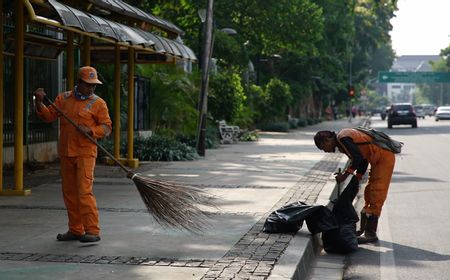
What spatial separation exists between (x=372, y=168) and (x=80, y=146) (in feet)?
10.5

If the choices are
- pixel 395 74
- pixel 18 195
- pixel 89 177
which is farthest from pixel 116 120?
pixel 395 74

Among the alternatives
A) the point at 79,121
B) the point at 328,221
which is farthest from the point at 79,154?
the point at 328,221

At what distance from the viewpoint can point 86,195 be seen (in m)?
7.55

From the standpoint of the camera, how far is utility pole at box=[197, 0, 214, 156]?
2083 centimetres

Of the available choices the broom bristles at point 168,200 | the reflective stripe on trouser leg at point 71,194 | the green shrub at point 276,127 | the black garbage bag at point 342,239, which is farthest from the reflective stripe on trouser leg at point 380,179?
the green shrub at point 276,127

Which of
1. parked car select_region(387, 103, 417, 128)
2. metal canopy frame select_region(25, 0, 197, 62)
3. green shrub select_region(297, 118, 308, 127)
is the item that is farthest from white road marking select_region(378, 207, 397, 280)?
green shrub select_region(297, 118, 308, 127)

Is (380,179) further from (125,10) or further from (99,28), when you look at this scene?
(125,10)

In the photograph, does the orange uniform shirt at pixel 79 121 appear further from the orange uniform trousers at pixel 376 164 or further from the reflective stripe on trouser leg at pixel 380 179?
the reflective stripe on trouser leg at pixel 380 179

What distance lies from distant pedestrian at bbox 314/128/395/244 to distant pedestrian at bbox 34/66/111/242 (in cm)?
238

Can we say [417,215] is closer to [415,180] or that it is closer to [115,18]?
[415,180]

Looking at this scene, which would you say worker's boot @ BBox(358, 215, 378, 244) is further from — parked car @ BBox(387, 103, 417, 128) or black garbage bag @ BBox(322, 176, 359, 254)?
parked car @ BBox(387, 103, 417, 128)

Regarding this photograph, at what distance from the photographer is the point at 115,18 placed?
14.2 metres

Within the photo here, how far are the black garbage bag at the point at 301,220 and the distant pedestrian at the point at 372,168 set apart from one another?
44 cm

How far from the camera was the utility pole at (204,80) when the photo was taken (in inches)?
820
